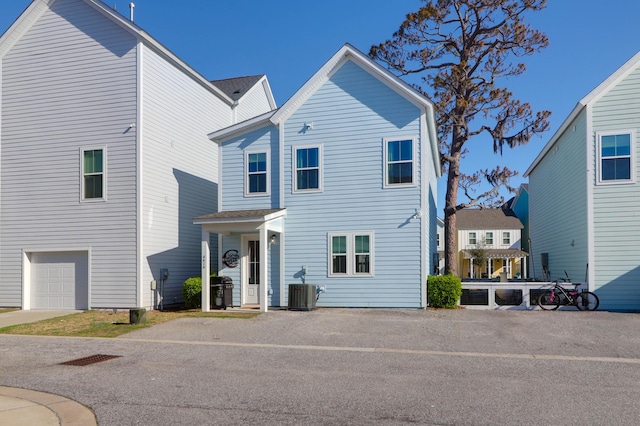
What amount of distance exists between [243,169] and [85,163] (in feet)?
17.3

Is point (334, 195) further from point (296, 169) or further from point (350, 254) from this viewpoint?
point (350, 254)

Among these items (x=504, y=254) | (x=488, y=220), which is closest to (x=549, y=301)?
(x=504, y=254)

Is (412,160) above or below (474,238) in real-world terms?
above

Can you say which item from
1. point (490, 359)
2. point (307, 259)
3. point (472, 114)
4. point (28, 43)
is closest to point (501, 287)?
point (307, 259)

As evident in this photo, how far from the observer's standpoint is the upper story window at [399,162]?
54.1ft

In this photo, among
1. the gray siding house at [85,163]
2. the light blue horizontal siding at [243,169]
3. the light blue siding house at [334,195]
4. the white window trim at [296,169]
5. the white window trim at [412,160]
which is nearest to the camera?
the light blue siding house at [334,195]

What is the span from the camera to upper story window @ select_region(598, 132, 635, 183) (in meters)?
16.1

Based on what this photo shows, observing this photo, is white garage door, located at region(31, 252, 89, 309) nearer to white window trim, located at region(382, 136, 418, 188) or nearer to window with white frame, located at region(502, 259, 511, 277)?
white window trim, located at region(382, 136, 418, 188)

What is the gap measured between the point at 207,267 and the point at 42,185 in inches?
265

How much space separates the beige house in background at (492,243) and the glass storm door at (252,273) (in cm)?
2874

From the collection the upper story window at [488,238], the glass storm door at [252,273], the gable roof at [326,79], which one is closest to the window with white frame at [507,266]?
the upper story window at [488,238]

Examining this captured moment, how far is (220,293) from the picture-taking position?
54.8 feet

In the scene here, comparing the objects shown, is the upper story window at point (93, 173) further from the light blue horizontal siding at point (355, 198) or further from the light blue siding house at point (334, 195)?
the light blue horizontal siding at point (355, 198)

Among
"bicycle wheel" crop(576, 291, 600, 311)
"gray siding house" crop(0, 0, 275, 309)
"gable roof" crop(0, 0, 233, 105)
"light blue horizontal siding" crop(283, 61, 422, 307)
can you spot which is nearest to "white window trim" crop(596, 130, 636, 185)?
"bicycle wheel" crop(576, 291, 600, 311)
